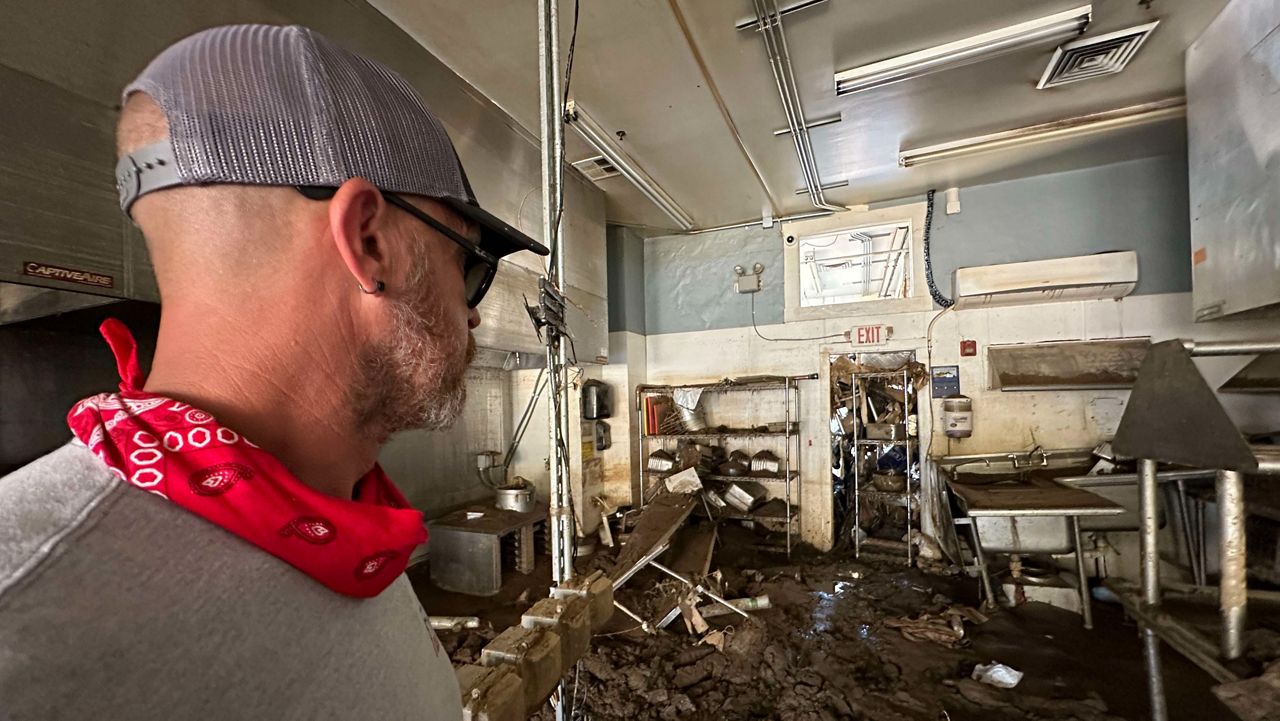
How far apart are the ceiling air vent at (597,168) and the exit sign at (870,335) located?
2705mm

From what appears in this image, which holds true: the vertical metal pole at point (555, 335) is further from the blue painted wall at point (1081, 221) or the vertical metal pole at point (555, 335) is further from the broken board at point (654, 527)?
the blue painted wall at point (1081, 221)

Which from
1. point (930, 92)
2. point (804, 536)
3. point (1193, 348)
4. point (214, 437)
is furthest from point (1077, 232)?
point (214, 437)

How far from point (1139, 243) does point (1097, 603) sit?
9.08 feet

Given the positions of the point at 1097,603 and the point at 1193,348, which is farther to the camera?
the point at 1097,603

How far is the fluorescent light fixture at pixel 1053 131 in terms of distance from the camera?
9.61ft

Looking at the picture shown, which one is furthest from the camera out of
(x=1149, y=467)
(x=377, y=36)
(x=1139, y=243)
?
(x=1139, y=243)

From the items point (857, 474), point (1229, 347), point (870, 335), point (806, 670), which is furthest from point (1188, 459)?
point (857, 474)

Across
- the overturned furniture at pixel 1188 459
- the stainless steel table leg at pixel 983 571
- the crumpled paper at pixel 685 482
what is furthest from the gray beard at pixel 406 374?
the crumpled paper at pixel 685 482

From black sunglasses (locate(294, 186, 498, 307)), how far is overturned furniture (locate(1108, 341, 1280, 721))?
188cm

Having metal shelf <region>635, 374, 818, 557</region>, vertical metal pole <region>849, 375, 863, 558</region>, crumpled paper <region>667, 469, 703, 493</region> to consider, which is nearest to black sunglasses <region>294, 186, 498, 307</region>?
crumpled paper <region>667, 469, 703, 493</region>

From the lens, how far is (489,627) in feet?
8.70

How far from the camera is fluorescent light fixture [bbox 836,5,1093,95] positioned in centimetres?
220

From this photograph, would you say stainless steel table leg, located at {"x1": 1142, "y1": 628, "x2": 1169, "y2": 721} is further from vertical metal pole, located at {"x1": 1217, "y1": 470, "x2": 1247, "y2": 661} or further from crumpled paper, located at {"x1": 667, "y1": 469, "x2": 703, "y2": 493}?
crumpled paper, located at {"x1": 667, "y1": 469, "x2": 703, "y2": 493}

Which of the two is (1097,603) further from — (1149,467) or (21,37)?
(21,37)
